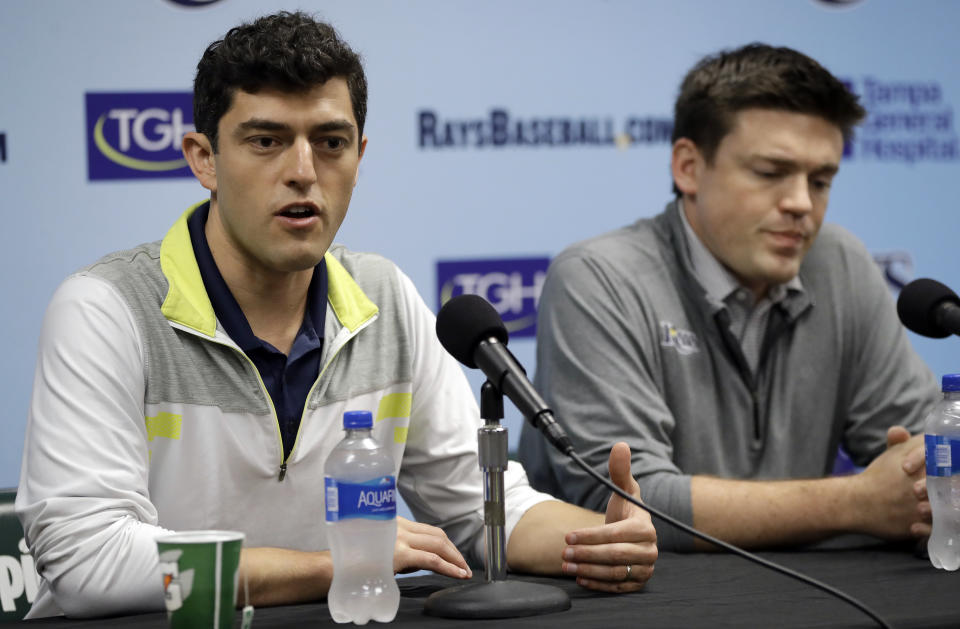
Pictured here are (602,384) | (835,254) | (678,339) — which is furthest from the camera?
(835,254)

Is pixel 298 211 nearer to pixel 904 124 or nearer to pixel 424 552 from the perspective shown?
pixel 424 552

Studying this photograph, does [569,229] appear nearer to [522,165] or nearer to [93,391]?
[522,165]

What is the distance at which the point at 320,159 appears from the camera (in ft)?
5.82

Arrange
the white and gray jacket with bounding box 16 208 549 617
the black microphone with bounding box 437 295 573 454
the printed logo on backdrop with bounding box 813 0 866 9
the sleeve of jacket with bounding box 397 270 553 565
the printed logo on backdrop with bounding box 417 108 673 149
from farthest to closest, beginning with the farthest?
1. the printed logo on backdrop with bounding box 813 0 866 9
2. the printed logo on backdrop with bounding box 417 108 673 149
3. the sleeve of jacket with bounding box 397 270 553 565
4. the white and gray jacket with bounding box 16 208 549 617
5. the black microphone with bounding box 437 295 573 454

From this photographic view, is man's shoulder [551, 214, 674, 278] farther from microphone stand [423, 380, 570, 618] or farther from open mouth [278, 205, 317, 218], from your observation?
microphone stand [423, 380, 570, 618]

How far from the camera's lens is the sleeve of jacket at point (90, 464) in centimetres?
145

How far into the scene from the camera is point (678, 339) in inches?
92.8

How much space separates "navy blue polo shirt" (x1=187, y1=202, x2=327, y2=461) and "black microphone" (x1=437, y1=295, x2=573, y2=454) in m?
0.51

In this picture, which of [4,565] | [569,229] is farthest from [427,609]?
[569,229]

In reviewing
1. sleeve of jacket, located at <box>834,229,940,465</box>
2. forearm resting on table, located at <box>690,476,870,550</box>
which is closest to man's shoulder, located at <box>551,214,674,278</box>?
sleeve of jacket, located at <box>834,229,940,465</box>

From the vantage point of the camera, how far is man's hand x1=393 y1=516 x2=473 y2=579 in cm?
151

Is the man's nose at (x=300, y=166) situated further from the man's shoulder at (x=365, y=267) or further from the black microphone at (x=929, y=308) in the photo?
the black microphone at (x=929, y=308)

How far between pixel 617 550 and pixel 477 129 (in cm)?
168

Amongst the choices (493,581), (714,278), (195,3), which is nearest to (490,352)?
(493,581)
